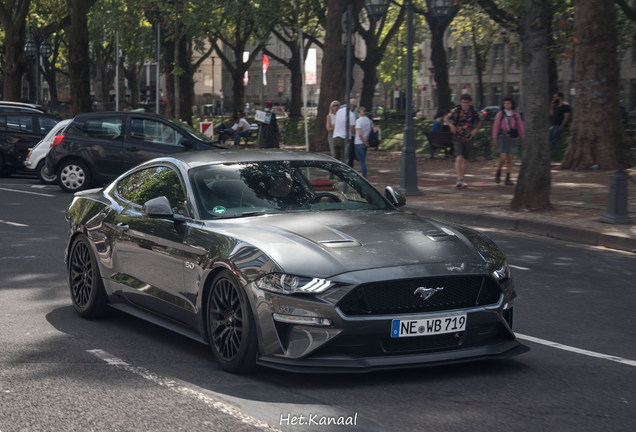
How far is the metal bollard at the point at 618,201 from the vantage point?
12883 millimetres

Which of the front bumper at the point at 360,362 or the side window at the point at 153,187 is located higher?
the side window at the point at 153,187

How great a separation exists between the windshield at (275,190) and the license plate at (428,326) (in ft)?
4.71

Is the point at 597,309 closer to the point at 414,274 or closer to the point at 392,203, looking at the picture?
the point at 392,203

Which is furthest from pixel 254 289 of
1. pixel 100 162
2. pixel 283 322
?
pixel 100 162

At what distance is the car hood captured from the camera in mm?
4980

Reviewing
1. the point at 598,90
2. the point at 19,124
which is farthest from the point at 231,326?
the point at 19,124

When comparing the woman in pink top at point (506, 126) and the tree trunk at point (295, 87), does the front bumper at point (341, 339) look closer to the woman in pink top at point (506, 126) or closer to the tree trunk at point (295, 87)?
the woman in pink top at point (506, 126)

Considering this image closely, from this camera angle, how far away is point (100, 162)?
744 inches

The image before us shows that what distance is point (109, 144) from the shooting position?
18797 millimetres

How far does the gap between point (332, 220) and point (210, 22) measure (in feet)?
109

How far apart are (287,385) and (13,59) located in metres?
38.0

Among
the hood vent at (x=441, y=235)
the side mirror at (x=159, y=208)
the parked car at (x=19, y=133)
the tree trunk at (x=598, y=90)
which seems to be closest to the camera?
the hood vent at (x=441, y=235)

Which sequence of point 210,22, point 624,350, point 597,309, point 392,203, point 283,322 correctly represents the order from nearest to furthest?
point 283,322
point 624,350
point 392,203
point 597,309
point 210,22

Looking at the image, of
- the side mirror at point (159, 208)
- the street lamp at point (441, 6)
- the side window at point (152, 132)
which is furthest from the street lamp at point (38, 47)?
the side mirror at point (159, 208)
